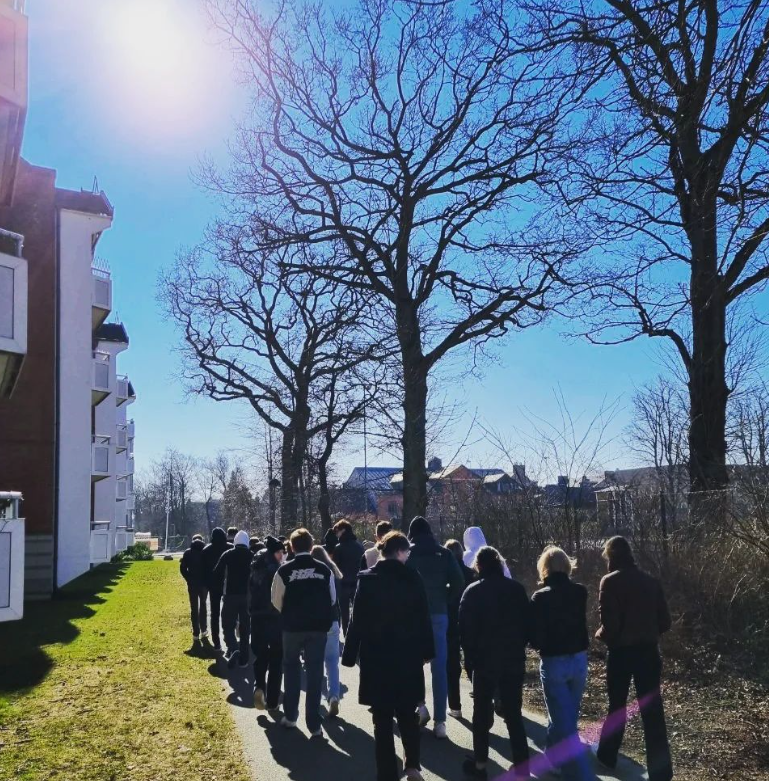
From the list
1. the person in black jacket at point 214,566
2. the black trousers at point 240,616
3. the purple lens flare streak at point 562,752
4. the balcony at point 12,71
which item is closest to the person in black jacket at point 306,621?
the purple lens flare streak at point 562,752

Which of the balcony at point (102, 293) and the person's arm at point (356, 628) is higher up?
the balcony at point (102, 293)

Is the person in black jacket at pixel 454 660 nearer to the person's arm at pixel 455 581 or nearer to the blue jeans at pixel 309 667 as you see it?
the person's arm at pixel 455 581

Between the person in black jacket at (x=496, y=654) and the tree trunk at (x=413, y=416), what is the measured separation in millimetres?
12208

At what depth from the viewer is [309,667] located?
8.27 meters

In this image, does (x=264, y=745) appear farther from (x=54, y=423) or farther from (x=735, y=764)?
(x=54, y=423)

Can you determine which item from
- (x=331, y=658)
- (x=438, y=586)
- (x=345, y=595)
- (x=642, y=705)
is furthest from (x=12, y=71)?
(x=642, y=705)

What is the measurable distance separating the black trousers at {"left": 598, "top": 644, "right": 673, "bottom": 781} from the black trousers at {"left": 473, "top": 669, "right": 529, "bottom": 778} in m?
0.83

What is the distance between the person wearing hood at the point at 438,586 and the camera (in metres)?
7.94

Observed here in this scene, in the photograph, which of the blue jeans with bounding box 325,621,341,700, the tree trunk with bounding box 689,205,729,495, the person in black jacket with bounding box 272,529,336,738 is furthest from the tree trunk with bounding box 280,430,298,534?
the person in black jacket with bounding box 272,529,336,738

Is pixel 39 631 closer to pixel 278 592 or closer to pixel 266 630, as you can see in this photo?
pixel 266 630

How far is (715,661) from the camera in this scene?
961 centimetres

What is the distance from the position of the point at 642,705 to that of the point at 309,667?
3370mm

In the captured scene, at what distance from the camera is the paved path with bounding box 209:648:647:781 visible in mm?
6820

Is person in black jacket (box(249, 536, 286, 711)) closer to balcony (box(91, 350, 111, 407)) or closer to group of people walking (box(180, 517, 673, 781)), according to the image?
group of people walking (box(180, 517, 673, 781))
